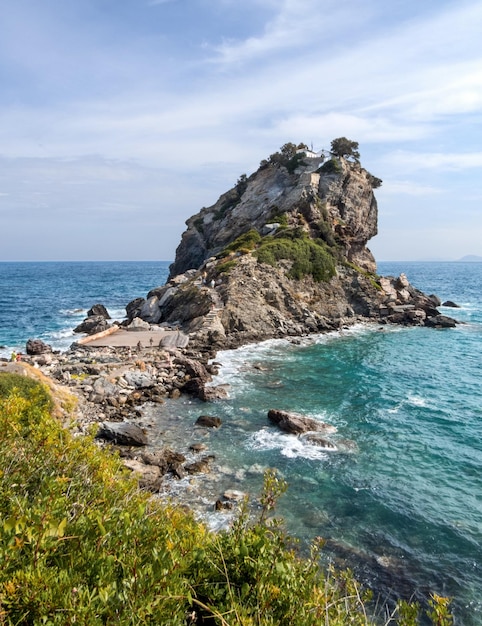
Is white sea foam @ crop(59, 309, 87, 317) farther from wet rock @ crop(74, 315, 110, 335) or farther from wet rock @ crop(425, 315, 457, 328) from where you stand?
wet rock @ crop(425, 315, 457, 328)

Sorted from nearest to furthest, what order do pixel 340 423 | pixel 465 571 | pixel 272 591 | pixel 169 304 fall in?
pixel 272 591
pixel 465 571
pixel 340 423
pixel 169 304

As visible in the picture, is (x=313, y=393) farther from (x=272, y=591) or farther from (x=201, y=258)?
(x=201, y=258)

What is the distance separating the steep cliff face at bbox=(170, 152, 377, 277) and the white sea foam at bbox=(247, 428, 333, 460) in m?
47.3

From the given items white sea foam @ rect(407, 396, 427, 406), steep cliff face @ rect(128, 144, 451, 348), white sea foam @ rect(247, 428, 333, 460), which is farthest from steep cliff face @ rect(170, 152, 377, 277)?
white sea foam @ rect(247, 428, 333, 460)

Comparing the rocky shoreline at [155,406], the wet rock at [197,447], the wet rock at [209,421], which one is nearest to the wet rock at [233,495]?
the rocky shoreline at [155,406]

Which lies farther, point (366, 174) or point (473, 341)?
point (366, 174)

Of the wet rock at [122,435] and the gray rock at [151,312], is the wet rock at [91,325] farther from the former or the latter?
the wet rock at [122,435]

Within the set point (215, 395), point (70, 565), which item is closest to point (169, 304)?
point (215, 395)

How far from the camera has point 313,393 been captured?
27.9 meters

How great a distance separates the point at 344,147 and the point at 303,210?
20035 mm

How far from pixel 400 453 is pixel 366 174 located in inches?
2715

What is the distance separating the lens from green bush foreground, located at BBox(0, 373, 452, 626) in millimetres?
4008

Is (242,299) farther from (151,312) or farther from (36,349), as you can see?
(36,349)

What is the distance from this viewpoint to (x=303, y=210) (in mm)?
67375
